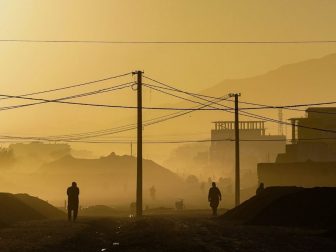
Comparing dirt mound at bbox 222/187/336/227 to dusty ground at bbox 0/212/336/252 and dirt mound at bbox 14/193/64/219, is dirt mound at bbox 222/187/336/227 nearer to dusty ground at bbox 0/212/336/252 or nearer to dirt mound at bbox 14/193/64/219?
dusty ground at bbox 0/212/336/252

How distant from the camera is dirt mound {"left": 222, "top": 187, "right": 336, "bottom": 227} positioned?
117 ft

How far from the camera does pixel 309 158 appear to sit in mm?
97125

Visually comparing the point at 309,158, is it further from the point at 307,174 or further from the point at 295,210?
the point at 295,210

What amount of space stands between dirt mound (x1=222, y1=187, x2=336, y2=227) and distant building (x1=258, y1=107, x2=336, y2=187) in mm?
28726

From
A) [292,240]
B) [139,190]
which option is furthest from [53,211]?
[292,240]

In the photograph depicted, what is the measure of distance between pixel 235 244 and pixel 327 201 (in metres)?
15.5

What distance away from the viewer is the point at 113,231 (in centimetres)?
3152

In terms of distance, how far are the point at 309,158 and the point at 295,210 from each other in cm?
6010

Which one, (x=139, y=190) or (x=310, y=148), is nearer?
(x=139, y=190)

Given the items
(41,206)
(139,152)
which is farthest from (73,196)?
(41,206)

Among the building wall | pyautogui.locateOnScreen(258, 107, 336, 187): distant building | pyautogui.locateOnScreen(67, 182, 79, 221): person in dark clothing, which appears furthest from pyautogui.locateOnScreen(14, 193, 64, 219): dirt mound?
the building wall

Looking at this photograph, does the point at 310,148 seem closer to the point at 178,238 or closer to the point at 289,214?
the point at 289,214

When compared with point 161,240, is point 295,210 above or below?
above

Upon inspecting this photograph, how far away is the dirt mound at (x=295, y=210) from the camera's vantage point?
117 ft
